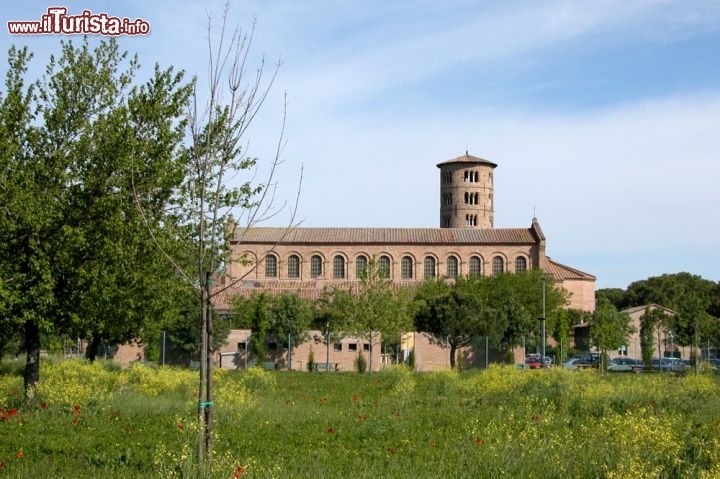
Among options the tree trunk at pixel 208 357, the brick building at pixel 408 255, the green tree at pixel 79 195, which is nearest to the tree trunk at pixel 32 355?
the green tree at pixel 79 195

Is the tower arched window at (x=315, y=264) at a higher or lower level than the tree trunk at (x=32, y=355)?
higher

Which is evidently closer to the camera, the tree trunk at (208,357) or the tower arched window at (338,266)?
the tree trunk at (208,357)

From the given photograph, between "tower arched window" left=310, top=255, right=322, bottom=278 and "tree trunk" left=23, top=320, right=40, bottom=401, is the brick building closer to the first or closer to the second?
"tower arched window" left=310, top=255, right=322, bottom=278

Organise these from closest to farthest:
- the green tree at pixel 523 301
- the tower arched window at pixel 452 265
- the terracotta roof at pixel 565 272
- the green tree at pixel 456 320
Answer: the green tree at pixel 456 320 → the green tree at pixel 523 301 → the terracotta roof at pixel 565 272 → the tower arched window at pixel 452 265

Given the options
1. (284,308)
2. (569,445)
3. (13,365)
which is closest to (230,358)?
(284,308)

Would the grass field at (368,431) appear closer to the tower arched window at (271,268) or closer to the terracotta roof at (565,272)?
the terracotta roof at (565,272)

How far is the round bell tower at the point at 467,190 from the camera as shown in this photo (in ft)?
301

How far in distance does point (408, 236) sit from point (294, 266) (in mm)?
10089

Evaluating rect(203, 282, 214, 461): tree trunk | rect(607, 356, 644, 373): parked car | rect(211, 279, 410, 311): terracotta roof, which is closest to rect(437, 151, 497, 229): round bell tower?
rect(211, 279, 410, 311): terracotta roof

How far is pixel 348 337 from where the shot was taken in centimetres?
4325

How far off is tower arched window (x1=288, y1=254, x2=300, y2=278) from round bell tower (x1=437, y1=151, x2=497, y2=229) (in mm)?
25881

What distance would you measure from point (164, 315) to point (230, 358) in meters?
27.8

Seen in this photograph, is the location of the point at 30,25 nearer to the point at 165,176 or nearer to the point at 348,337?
the point at 165,176

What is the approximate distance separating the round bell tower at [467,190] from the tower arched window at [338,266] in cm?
2388
